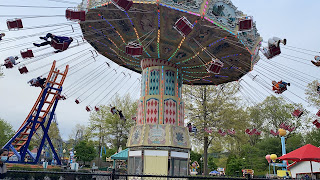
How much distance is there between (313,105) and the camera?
31250 mm

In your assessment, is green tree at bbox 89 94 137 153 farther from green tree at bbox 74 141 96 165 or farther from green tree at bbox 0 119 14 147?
green tree at bbox 0 119 14 147

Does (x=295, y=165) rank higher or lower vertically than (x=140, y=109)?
lower

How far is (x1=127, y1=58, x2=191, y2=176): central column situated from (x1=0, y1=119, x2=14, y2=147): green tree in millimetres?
42959

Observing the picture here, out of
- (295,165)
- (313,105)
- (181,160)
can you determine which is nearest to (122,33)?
(181,160)

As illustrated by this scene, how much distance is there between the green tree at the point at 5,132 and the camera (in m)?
51.9

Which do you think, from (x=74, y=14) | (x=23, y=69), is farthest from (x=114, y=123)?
(x=74, y=14)

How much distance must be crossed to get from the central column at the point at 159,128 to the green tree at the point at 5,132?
43.0 meters

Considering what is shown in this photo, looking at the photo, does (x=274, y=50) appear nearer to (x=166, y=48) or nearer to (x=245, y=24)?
(x=245, y=24)

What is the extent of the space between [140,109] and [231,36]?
760 cm

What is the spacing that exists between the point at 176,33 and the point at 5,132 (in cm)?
5281

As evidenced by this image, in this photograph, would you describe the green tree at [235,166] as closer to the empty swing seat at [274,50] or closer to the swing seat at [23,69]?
the empty swing seat at [274,50]

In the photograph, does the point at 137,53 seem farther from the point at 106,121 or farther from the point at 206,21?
the point at 106,121

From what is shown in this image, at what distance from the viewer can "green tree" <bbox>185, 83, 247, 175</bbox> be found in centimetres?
2820

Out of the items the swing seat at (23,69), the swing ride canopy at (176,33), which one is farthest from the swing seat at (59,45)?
the swing seat at (23,69)
